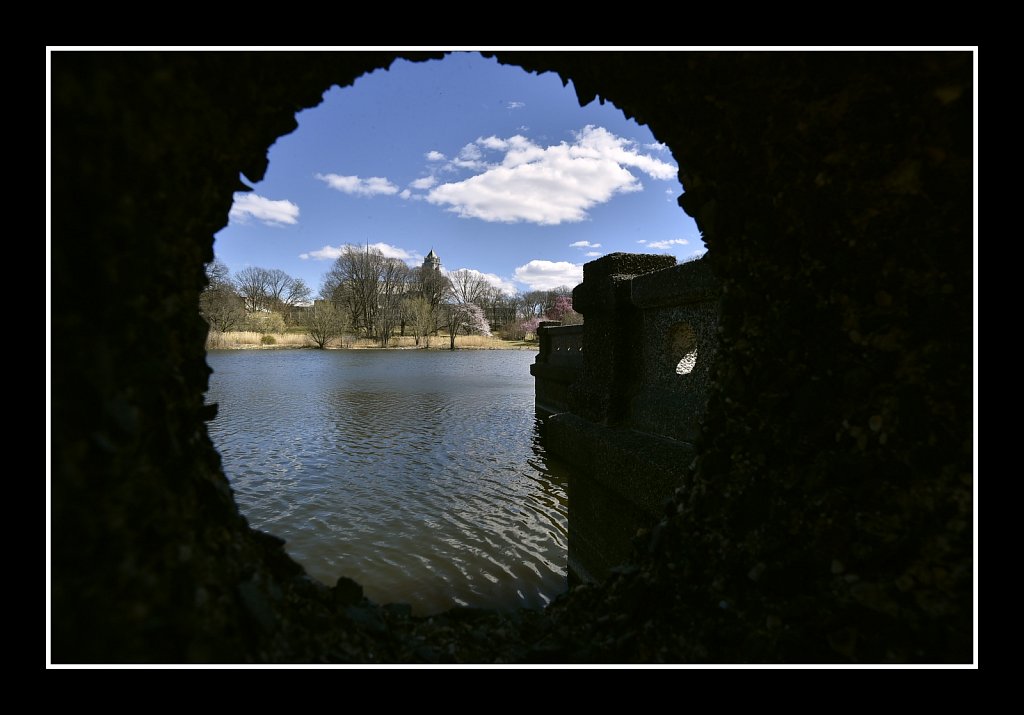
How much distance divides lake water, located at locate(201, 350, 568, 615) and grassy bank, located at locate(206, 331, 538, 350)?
100 feet

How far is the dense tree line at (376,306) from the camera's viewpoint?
43.6m

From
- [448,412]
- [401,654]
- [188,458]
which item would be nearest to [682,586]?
[401,654]

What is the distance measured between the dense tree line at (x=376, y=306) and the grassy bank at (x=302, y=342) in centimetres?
86

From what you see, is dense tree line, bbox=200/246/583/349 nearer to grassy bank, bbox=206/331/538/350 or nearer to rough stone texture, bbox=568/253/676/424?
grassy bank, bbox=206/331/538/350

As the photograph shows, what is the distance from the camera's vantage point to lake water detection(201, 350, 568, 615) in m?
3.93

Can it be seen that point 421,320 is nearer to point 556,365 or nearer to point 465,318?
point 465,318

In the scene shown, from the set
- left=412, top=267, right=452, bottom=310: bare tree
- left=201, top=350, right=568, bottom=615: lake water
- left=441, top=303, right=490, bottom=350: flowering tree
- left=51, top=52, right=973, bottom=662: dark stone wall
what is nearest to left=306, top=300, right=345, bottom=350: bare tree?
left=441, top=303, right=490, bottom=350: flowering tree

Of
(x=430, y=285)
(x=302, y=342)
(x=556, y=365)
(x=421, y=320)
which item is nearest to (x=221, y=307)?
(x=302, y=342)

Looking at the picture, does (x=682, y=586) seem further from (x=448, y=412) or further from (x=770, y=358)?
(x=448, y=412)

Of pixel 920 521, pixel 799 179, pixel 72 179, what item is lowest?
pixel 920 521

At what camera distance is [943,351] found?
136cm

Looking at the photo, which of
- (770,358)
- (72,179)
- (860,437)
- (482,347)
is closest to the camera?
(72,179)

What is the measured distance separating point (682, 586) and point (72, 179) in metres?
2.25

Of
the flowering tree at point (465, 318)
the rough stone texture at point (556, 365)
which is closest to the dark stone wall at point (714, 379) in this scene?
the rough stone texture at point (556, 365)
